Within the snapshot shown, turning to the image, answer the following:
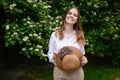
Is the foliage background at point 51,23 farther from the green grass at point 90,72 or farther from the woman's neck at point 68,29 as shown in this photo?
the woman's neck at point 68,29

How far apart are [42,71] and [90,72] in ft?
3.51

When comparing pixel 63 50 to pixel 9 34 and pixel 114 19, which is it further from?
pixel 114 19

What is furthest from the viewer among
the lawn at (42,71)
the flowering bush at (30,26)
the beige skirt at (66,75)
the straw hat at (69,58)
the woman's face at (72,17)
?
the lawn at (42,71)

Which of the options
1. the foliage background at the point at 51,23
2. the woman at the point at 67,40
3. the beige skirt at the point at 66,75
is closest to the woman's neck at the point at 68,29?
the woman at the point at 67,40

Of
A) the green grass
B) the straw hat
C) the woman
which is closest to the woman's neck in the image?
the woman

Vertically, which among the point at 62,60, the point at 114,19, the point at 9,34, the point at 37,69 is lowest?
the point at 37,69

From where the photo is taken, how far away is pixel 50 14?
21.3 ft

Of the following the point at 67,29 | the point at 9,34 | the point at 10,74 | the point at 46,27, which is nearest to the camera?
the point at 67,29

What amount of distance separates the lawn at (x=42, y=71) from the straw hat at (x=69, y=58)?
275 centimetres

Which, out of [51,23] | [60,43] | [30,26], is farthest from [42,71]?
[60,43]

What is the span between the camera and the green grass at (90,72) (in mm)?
6525

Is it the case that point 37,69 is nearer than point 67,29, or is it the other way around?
point 67,29

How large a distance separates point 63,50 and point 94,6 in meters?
3.07

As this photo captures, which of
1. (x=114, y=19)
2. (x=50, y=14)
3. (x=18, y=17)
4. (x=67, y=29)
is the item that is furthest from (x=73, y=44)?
(x=114, y=19)
